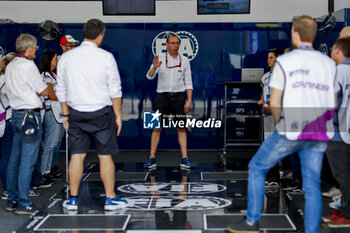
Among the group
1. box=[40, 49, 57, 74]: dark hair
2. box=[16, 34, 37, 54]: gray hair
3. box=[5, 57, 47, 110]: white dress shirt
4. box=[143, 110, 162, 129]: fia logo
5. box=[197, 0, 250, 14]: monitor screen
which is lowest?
box=[143, 110, 162, 129]: fia logo

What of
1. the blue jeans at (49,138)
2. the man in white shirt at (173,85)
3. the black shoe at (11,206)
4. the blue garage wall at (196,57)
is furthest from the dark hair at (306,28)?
the blue garage wall at (196,57)

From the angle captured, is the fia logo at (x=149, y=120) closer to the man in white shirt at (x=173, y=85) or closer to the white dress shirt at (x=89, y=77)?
the man in white shirt at (x=173, y=85)

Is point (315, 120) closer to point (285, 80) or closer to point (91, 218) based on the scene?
point (285, 80)

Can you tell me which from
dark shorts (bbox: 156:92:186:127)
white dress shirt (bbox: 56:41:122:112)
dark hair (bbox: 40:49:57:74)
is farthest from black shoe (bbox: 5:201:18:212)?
dark shorts (bbox: 156:92:186:127)

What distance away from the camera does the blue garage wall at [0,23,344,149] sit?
6672 mm

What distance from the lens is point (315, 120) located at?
268 centimetres

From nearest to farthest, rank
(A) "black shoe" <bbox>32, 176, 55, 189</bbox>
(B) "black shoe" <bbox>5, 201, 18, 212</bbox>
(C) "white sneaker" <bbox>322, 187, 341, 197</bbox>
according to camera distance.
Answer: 1. (B) "black shoe" <bbox>5, 201, 18, 212</bbox>
2. (C) "white sneaker" <bbox>322, 187, 341, 197</bbox>
3. (A) "black shoe" <bbox>32, 176, 55, 189</bbox>

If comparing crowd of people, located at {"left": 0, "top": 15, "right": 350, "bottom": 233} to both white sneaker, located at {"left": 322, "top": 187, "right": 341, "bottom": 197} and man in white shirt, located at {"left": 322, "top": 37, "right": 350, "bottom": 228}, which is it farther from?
white sneaker, located at {"left": 322, "top": 187, "right": 341, "bottom": 197}

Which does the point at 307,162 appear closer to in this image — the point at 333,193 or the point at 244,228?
the point at 244,228

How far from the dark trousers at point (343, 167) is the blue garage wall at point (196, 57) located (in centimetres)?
343

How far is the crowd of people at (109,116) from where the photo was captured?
2660 millimetres

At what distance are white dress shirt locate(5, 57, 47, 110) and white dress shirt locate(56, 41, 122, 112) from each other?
0.28 m

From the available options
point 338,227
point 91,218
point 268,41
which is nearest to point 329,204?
point 338,227

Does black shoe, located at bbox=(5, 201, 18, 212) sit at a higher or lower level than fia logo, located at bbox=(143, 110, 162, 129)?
lower
